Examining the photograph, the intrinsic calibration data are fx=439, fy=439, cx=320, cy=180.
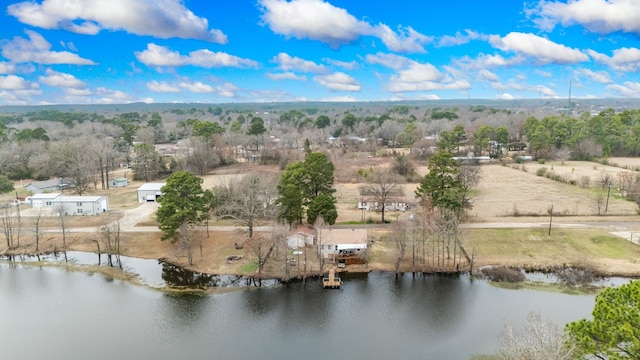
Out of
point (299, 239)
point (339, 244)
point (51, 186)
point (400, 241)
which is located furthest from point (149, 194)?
point (400, 241)

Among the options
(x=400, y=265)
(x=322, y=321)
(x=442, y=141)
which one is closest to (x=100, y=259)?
(x=322, y=321)

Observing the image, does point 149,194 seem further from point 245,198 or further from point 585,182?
point 585,182

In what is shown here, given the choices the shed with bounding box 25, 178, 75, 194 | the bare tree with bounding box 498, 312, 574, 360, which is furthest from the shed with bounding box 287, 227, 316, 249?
the shed with bounding box 25, 178, 75, 194

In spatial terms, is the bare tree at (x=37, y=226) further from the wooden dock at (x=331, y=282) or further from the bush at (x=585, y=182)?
the bush at (x=585, y=182)

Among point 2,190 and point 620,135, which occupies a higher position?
point 620,135

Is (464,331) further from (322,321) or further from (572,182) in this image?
(572,182)

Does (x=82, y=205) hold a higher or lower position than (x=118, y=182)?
lower

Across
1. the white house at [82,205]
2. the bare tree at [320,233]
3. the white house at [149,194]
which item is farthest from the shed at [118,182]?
the bare tree at [320,233]

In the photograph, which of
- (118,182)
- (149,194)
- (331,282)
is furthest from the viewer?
(118,182)
